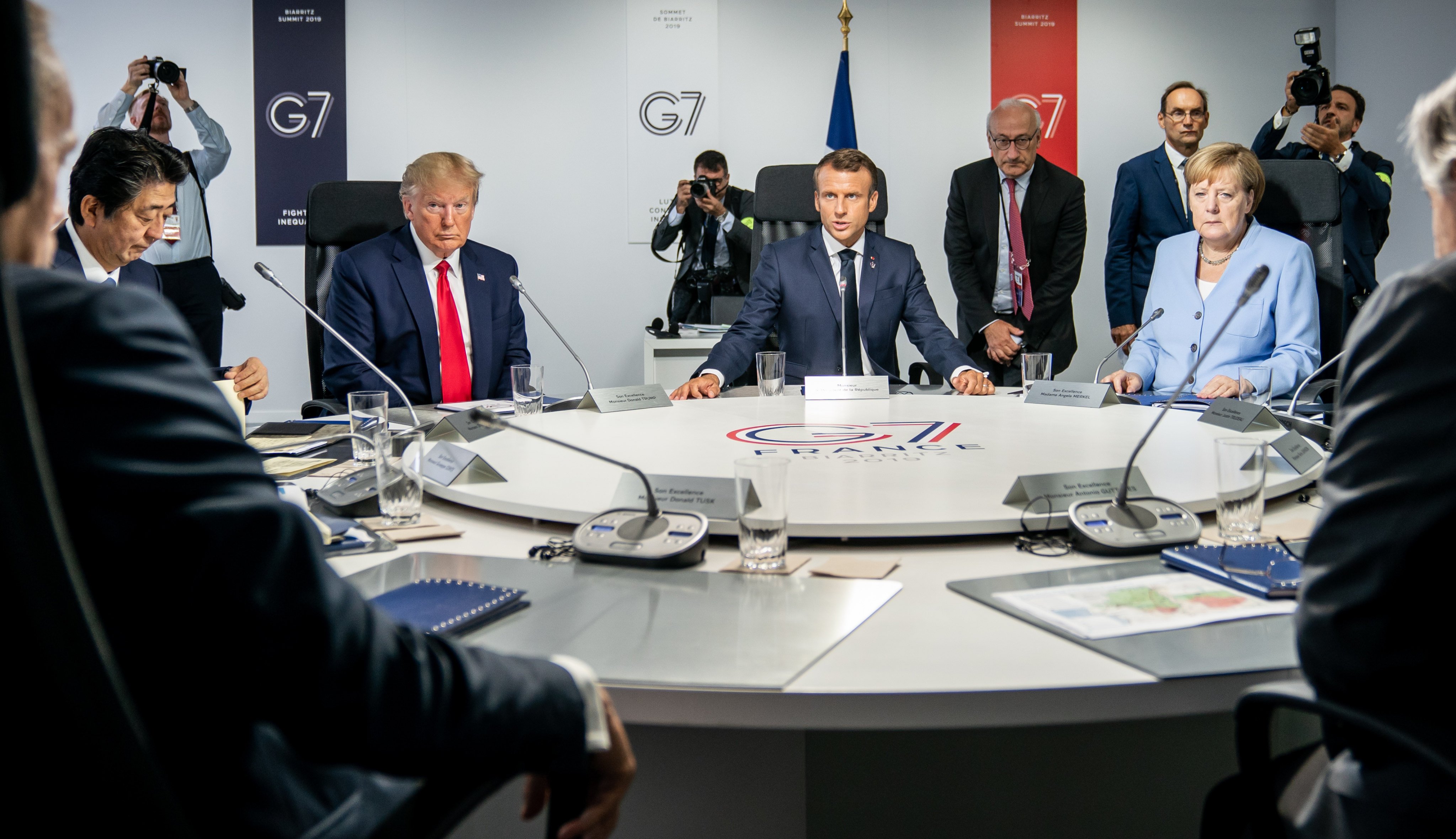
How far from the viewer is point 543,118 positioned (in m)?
5.75

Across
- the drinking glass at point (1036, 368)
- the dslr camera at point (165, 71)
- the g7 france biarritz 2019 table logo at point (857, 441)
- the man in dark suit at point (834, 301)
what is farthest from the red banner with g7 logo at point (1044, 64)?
the dslr camera at point (165, 71)

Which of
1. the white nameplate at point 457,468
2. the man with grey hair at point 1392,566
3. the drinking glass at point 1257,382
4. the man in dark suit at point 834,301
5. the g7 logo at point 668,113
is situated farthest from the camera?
the g7 logo at point 668,113

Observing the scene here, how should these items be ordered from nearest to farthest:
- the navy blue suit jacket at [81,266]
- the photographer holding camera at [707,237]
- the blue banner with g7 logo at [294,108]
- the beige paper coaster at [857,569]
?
the beige paper coaster at [857,569] < the navy blue suit jacket at [81,266] < the photographer holding camera at [707,237] < the blue banner with g7 logo at [294,108]

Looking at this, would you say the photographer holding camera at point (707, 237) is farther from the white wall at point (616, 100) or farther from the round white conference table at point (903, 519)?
the round white conference table at point (903, 519)

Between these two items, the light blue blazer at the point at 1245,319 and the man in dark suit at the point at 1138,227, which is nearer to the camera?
the light blue blazer at the point at 1245,319

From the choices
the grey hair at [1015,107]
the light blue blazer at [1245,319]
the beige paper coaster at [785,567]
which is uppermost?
the grey hair at [1015,107]

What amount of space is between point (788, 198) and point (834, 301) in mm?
472

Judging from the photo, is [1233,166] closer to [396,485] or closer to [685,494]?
[685,494]

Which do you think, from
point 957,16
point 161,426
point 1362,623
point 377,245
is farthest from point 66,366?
point 957,16

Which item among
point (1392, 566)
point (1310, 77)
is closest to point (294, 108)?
point (1310, 77)

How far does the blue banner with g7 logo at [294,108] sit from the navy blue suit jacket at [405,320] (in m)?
2.82

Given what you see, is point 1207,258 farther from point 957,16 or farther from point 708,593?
point 957,16

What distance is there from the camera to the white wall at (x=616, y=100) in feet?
18.4

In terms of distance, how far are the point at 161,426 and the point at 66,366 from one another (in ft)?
0.19
